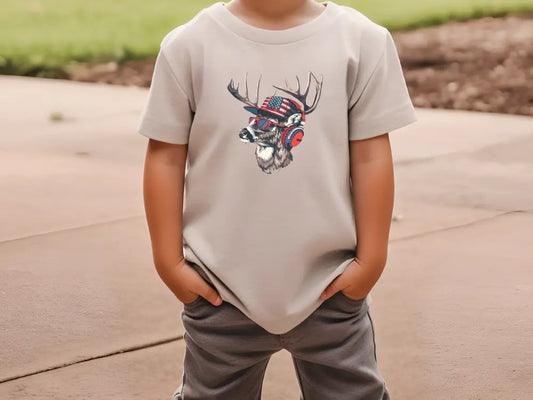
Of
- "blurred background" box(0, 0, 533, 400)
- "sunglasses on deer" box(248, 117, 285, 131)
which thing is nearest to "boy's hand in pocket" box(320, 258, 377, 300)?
"sunglasses on deer" box(248, 117, 285, 131)

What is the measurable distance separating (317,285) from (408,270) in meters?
1.87

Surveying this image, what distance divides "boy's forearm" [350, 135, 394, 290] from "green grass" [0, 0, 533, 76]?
8130 millimetres

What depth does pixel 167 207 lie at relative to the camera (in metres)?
2.18

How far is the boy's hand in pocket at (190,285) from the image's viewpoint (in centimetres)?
216

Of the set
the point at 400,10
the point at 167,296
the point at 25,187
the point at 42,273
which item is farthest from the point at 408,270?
the point at 400,10

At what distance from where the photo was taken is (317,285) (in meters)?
2.15

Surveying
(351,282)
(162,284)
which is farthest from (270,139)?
(162,284)

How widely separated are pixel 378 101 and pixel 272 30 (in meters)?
0.26

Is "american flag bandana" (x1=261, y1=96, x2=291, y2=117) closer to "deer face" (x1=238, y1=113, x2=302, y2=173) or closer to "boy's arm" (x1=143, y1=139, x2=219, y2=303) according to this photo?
"deer face" (x1=238, y1=113, x2=302, y2=173)

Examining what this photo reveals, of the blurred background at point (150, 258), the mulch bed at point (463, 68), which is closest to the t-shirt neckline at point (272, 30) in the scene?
the blurred background at point (150, 258)

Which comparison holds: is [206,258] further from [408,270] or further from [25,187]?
[25,187]

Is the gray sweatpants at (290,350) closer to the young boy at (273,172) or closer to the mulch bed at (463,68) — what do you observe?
the young boy at (273,172)

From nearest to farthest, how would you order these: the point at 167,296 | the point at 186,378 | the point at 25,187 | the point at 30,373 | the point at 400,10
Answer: the point at 186,378
the point at 30,373
the point at 167,296
the point at 25,187
the point at 400,10

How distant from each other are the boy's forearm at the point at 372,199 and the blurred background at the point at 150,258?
Result: 912 millimetres
